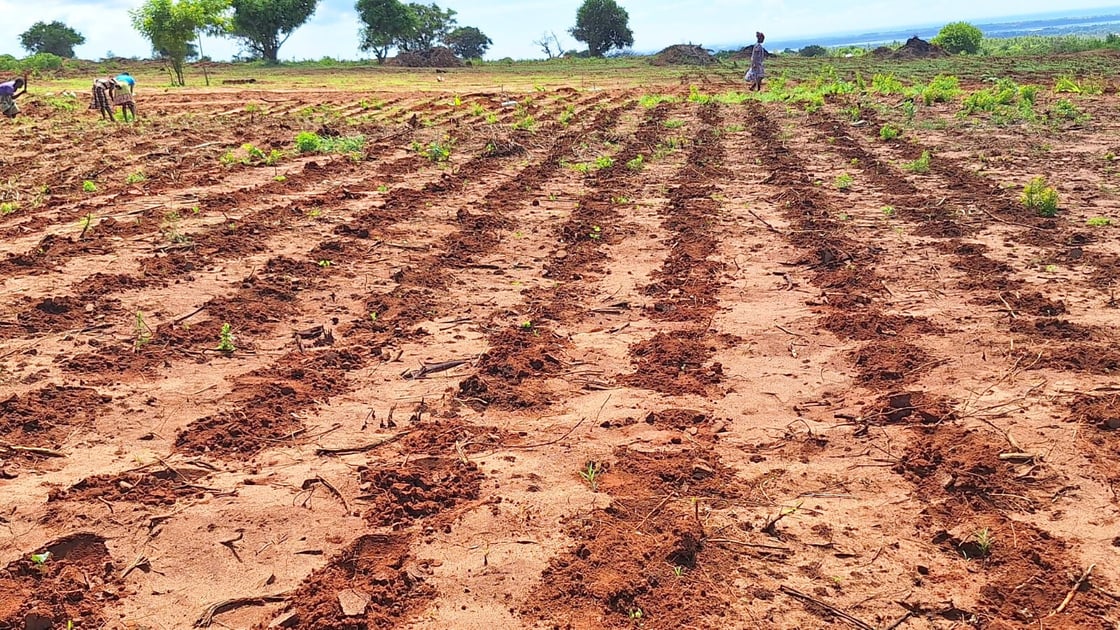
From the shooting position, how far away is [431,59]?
159 feet

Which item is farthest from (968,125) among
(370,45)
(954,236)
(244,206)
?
(370,45)

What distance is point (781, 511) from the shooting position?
3789 mm

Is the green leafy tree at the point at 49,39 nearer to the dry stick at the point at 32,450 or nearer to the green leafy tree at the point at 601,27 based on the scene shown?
the green leafy tree at the point at 601,27

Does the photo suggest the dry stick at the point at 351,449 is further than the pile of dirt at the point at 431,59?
No

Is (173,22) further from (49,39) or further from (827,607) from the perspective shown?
(49,39)

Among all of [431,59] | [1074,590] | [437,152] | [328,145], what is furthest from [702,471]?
[431,59]

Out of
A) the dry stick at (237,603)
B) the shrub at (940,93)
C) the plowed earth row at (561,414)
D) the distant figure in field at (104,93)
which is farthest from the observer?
the shrub at (940,93)

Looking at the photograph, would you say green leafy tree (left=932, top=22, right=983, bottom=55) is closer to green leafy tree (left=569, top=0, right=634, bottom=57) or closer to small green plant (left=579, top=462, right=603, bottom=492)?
green leafy tree (left=569, top=0, right=634, bottom=57)

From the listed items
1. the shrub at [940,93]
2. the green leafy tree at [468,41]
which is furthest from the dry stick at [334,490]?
the green leafy tree at [468,41]

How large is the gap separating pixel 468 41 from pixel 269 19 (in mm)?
22302

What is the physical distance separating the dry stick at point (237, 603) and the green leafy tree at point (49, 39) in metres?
80.7

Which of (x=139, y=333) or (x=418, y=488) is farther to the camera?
(x=139, y=333)

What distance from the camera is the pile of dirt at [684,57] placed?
1729 inches

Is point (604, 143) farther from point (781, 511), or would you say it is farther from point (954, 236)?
point (781, 511)
